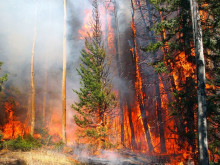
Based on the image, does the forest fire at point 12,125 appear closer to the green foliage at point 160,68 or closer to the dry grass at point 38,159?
the dry grass at point 38,159

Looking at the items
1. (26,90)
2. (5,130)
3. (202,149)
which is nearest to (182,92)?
(202,149)

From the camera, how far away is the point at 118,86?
1908cm

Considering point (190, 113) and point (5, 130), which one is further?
point (5, 130)

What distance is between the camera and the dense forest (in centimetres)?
732

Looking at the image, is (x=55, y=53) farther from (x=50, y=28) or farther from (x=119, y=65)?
(x=119, y=65)

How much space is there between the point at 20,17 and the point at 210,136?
2691 cm

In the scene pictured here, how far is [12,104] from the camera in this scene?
2088 centimetres

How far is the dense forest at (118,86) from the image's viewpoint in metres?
7.32

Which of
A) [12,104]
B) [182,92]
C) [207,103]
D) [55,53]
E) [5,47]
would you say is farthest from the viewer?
[55,53]

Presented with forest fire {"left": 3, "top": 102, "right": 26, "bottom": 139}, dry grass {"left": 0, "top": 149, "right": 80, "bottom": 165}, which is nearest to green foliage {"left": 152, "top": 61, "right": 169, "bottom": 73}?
dry grass {"left": 0, "top": 149, "right": 80, "bottom": 165}

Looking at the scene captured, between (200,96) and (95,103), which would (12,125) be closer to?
(95,103)

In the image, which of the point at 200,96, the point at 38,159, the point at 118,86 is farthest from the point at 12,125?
the point at 200,96

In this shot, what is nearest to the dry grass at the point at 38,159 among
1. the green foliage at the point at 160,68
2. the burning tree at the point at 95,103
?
the burning tree at the point at 95,103

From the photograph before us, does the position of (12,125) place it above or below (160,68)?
below
